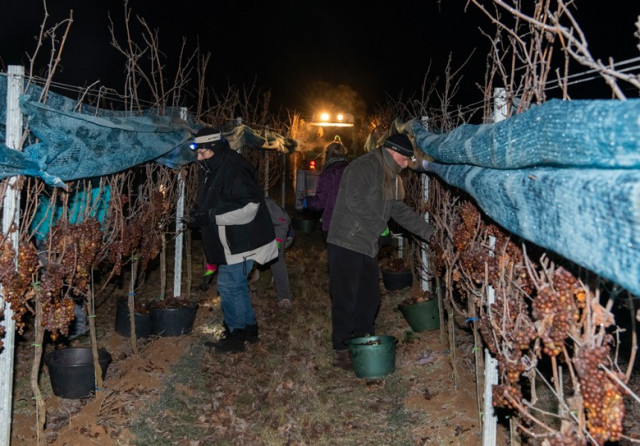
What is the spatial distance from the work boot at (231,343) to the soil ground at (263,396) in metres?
0.08

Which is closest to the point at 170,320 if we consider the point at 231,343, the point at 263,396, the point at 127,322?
the point at 127,322

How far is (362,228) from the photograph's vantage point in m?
5.95

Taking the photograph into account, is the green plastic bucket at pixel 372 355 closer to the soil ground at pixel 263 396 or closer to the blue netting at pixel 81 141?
the soil ground at pixel 263 396

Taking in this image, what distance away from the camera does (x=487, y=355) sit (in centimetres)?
376

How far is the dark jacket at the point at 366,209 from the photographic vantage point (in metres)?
5.86

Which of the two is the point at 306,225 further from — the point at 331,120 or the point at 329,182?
the point at 329,182

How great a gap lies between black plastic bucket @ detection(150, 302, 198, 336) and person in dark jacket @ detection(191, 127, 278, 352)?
0.45 m

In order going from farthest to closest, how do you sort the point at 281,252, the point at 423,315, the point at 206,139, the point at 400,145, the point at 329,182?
the point at 281,252, the point at 329,182, the point at 423,315, the point at 206,139, the point at 400,145

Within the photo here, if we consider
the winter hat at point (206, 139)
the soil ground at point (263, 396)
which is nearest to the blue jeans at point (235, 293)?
the soil ground at point (263, 396)

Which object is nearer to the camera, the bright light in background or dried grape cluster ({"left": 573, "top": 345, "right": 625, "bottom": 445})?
dried grape cluster ({"left": 573, "top": 345, "right": 625, "bottom": 445})

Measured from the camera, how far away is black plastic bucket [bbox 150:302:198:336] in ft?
21.4

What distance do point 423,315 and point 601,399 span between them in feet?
14.6

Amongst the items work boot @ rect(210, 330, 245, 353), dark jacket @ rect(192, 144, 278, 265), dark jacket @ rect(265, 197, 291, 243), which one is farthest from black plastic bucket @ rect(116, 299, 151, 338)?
dark jacket @ rect(265, 197, 291, 243)

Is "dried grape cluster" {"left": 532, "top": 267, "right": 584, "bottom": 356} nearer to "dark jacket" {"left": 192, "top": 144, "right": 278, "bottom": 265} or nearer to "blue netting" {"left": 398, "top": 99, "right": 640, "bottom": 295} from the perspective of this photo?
"blue netting" {"left": 398, "top": 99, "right": 640, "bottom": 295}
